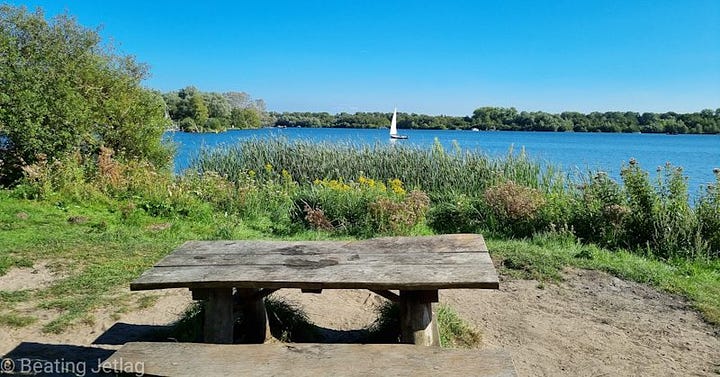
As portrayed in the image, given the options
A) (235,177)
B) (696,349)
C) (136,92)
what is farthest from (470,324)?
(136,92)

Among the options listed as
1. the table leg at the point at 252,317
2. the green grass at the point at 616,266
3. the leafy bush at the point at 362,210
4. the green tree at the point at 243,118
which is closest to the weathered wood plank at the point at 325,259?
the table leg at the point at 252,317

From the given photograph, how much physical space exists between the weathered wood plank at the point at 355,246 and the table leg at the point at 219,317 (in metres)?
0.30

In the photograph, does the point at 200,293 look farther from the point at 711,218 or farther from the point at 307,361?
the point at 711,218

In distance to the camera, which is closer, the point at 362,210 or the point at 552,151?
the point at 362,210

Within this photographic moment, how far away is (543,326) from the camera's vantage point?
4.26 m

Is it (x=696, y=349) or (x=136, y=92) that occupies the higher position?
(x=136, y=92)

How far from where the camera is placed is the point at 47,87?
1120cm

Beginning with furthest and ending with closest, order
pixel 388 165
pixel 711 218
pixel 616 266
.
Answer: pixel 388 165 → pixel 711 218 → pixel 616 266

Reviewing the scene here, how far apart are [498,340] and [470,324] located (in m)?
0.31

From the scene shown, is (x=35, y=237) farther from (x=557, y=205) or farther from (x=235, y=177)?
(x=557, y=205)

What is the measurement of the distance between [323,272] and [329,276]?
0.08 m

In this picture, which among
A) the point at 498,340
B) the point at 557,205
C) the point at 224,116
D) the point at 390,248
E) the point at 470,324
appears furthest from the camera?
the point at 224,116

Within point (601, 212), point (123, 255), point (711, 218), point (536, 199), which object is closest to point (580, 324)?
point (601, 212)

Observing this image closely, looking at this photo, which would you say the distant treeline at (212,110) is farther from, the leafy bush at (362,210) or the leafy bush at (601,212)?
the leafy bush at (601,212)
